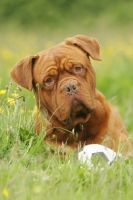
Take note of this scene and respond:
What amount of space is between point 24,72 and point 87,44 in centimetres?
73

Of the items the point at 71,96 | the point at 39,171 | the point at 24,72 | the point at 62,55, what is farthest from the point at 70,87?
the point at 39,171

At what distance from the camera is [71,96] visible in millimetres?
6168

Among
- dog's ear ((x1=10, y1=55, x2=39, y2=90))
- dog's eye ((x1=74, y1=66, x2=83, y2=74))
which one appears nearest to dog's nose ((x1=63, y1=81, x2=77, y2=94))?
dog's eye ((x1=74, y1=66, x2=83, y2=74))

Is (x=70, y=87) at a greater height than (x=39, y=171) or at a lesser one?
greater

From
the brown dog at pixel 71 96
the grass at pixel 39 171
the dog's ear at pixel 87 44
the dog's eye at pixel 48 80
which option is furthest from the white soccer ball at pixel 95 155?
the dog's ear at pixel 87 44

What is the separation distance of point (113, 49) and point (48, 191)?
10.00 meters

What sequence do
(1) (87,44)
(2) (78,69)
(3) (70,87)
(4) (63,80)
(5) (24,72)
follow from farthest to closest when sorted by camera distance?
(1) (87,44) < (5) (24,72) < (2) (78,69) < (4) (63,80) < (3) (70,87)

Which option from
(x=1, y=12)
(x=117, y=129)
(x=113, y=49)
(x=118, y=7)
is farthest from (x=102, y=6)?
(x=117, y=129)

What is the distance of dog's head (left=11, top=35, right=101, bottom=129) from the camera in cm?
621

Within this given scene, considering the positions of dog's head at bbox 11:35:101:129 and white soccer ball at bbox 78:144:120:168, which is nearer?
white soccer ball at bbox 78:144:120:168

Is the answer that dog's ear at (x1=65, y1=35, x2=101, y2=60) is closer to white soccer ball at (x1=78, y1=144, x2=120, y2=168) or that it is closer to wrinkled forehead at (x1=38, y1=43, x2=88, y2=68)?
wrinkled forehead at (x1=38, y1=43, x2=88, y2=68)

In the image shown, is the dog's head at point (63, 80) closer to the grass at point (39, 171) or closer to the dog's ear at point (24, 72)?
the dog's ear at point (24, 72)

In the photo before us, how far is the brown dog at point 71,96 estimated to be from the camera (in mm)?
6238

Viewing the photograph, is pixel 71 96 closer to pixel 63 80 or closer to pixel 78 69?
pixel 63 80
